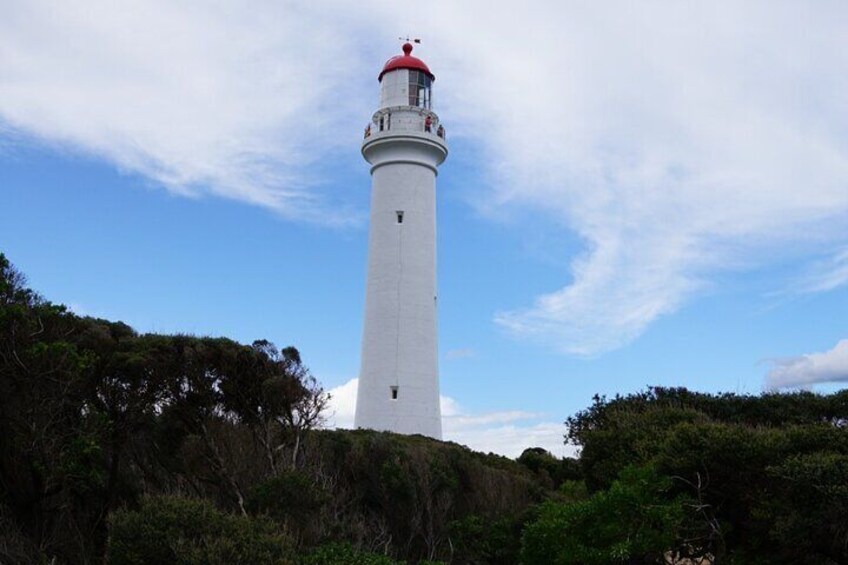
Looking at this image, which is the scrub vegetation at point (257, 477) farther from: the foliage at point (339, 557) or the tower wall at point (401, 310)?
the tower wall at point (401, 310)

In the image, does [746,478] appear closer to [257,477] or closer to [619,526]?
[619,526]

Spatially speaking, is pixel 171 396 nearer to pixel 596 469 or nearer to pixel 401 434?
pixel 596 469

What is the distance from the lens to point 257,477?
14820 millimetres

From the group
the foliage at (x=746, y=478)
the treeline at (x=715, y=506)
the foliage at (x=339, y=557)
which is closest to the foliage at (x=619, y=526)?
the treeline at (x=715, y=506)

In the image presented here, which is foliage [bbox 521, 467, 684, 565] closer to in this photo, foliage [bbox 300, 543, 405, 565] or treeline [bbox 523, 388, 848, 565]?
treeline [bbox 523, 388, 848, 565]

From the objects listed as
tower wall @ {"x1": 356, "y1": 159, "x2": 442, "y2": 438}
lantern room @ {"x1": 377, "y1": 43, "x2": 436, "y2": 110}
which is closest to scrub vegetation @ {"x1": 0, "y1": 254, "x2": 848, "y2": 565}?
tower wall @ {"x1": 356, "y1": 159, "x2": 442, "y2": 438}

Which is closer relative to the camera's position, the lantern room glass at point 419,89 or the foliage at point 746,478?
the foliage at point 746,478

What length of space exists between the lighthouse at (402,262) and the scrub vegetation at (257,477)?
717 centimetres

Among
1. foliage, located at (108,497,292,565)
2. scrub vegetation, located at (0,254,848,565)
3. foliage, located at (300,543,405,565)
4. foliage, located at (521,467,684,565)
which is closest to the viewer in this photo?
foliage, located at (108,497,292,565)

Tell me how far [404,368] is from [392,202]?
542 cm

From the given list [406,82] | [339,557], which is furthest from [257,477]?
[406,82]

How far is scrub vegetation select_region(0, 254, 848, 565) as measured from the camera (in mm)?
11523

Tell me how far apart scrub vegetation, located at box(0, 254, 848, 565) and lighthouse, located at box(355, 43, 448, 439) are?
717cm

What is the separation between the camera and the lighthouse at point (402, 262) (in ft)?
83.3
